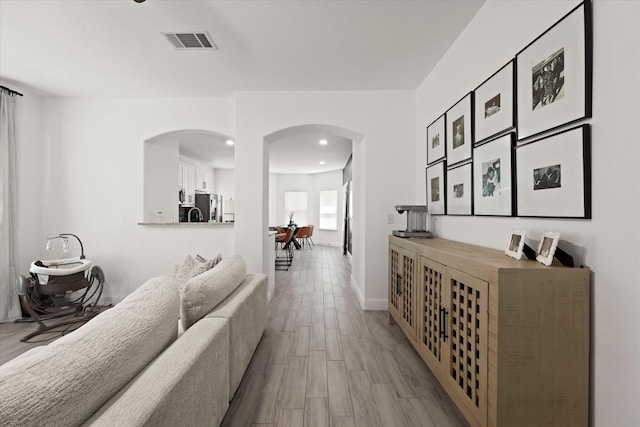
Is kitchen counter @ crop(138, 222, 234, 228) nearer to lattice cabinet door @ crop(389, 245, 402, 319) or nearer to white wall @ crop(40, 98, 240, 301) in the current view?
white wall @ crop(40, 98, 240, 301)

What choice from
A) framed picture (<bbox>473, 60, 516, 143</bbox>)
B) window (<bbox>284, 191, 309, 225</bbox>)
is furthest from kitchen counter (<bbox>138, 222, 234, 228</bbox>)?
window (<bbox>284, 191, 309, 225</bbox>)

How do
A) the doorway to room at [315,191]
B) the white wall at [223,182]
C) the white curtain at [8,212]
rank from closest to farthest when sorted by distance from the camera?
1. the white curtain at [8,212]
2. the doorway to room at [315,191]
3. the white wall at [223,182]

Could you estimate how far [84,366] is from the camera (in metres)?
0.78

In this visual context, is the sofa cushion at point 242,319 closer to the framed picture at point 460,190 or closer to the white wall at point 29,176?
the framed picture at point 460,190

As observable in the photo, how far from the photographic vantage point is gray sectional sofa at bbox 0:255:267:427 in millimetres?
671

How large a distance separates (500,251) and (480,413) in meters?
0.93

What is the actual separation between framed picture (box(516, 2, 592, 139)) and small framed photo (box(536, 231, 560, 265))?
0.55 meters

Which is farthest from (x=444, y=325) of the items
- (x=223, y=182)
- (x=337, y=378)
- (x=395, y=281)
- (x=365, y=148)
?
(x=223, y=182)

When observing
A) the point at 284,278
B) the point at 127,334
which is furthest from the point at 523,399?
the point at 284,278

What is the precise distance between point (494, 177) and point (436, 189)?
103 centimetres

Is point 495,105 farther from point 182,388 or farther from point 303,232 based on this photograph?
point 303,232

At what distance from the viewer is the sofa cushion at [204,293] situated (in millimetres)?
1568

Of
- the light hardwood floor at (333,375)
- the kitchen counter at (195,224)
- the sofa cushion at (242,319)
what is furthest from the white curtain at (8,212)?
the sofa cushion at (242,319)

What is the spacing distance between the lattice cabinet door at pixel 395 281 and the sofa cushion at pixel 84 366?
2076 millimetres
